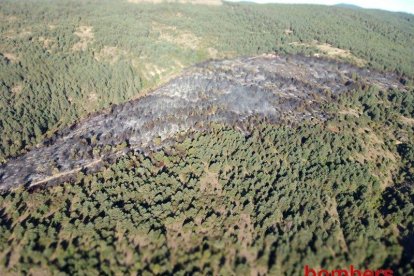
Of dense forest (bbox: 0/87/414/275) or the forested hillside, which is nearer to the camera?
dense forest (bbox: 0/87/414/275)

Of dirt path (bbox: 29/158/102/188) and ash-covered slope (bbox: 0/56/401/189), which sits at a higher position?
ash-covered slope (bbox: 0/56/401/189)

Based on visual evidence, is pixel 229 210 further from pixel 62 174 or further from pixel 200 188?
pixel 62 174

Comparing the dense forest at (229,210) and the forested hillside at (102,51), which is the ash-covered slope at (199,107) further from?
the forested hillside at (102,51)

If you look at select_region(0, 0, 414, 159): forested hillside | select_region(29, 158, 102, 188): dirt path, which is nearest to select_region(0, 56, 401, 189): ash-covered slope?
select_region(29, 158, 102, 188): dirt path

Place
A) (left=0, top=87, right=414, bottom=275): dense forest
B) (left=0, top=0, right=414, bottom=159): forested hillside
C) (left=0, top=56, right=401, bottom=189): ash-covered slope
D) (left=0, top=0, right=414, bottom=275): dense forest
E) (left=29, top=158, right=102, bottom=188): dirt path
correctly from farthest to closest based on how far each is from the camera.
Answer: (left=0, top=0, right=414, bottom=159): forested hillside
(left=0, top=56, right=401, bottom=189): ash-covered slope
(left=29, top=158, right=102, bottom=188): dirt path
(left=0, top=0, right=414, bottom=275): dense forest
(left=0, top=87, right=414, bottom=275): dense forest

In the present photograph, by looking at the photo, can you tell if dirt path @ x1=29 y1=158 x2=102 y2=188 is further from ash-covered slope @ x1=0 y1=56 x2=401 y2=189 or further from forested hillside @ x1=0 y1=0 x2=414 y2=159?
forested hillside @ x1=0 y1=0 x2=414 y2=159

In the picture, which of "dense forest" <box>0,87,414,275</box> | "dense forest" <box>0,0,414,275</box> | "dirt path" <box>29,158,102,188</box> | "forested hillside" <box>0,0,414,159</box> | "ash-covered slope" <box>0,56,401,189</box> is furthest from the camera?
"forested hillside" <box>0,0,414,159</box>
